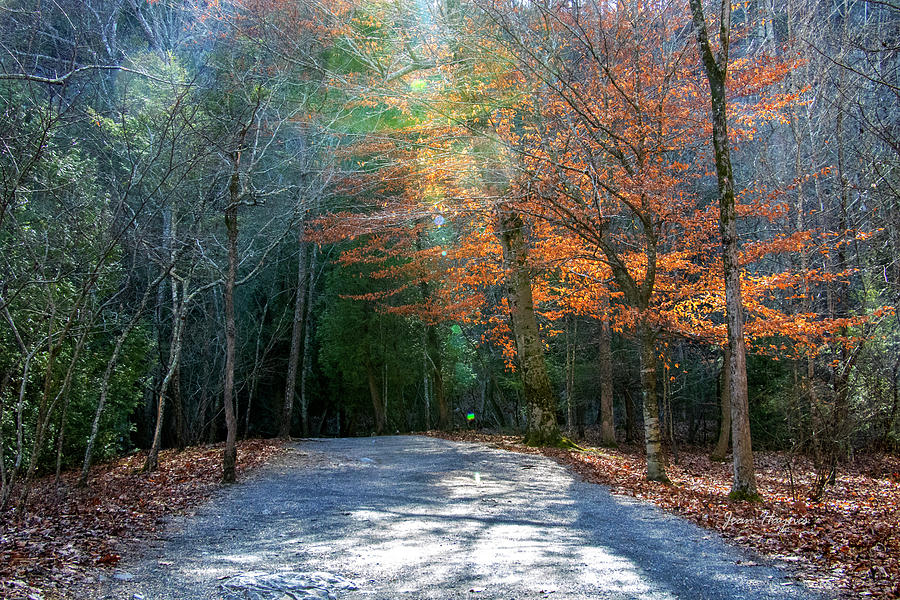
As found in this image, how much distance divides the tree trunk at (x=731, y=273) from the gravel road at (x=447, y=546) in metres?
1.27

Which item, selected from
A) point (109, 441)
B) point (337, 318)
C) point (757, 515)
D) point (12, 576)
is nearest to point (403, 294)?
point (337, 318)

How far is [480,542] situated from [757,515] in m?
3.12

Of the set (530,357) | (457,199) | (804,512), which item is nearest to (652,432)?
→ (804,512)

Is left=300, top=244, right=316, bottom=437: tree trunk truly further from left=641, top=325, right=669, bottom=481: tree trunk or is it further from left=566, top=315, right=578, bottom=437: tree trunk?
left=641, top=325, right=669, bottom=481: tree trunk

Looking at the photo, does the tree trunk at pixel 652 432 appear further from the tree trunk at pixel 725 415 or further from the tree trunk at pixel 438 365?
the tree trunk at pixel 438 365

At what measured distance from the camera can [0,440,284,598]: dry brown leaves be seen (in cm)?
404

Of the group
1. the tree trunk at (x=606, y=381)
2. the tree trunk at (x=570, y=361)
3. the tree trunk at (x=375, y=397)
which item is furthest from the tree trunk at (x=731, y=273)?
the tree trunk at (x=375, y=397)

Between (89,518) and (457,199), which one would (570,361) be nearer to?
(457,199)

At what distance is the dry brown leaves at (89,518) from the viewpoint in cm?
404

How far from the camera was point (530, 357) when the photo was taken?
1395 centimetres

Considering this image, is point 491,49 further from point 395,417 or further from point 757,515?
point 395,417

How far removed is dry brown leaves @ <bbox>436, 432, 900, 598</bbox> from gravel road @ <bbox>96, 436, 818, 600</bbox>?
0.36m

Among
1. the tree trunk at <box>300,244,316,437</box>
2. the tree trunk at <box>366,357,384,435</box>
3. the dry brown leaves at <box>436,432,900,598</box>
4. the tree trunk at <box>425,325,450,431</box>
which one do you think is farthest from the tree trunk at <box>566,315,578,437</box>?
the tree trunk at <box>300,244,316,437</box>

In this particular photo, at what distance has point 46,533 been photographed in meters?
5.23
